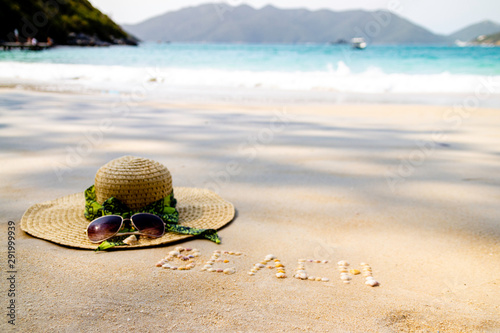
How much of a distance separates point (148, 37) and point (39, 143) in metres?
94.7

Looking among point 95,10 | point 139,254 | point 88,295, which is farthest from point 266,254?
point 95,10

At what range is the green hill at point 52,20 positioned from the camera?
115 ft

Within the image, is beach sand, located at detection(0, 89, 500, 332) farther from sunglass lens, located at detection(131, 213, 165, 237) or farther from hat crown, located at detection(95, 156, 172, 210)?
hat crown, located at detection(95, 156, 172, 210)

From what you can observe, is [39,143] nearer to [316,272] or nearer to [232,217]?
[232,217]

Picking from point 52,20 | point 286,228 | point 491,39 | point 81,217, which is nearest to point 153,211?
point 81,217

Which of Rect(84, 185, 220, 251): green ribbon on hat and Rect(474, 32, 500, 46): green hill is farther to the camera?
Rect(474, 32, 500, 46): green hill

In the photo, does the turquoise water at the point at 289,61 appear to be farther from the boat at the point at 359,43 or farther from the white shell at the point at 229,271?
the white shell at the point at 229,271

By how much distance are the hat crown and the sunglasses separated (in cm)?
13

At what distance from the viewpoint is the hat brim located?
77.7 inches

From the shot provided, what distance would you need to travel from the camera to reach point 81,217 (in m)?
2.20

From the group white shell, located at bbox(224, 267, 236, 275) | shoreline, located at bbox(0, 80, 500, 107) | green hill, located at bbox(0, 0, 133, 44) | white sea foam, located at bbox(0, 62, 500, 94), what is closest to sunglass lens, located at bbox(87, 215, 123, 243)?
white shell, located at bbox(224, 267, 236, 275)

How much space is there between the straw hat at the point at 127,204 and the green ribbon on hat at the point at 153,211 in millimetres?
28

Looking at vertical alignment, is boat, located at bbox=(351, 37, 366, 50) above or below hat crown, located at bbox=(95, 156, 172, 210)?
above

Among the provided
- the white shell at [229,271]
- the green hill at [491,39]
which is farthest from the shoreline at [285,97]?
the green hill at [491,39]
